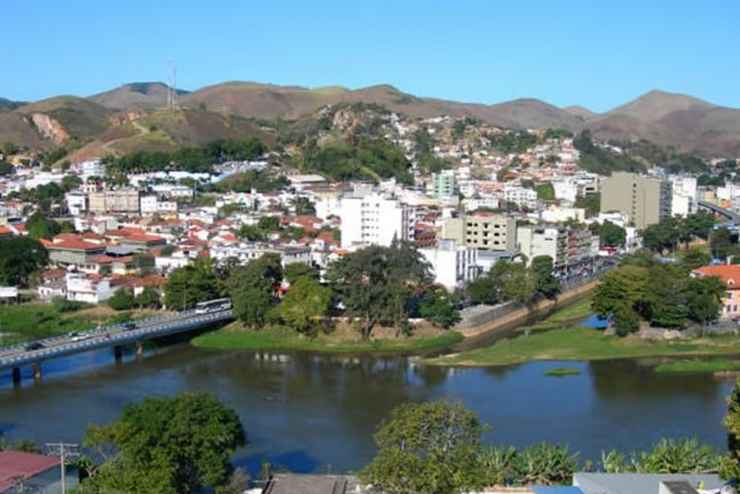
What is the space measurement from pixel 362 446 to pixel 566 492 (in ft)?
10.2

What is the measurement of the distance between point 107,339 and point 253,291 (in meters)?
2.55

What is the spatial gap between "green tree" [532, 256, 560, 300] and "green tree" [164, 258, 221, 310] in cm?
588

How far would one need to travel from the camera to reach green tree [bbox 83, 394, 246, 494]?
6327mm

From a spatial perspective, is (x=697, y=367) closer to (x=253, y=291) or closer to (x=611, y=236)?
(x=253, y=291)

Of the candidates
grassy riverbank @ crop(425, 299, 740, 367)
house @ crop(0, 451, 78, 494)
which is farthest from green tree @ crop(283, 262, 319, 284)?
house @ crop(0, 451, 78, 494)

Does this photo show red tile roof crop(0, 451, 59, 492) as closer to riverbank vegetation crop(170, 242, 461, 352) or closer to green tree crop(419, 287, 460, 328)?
riverbank vegetation crop(170, 242, 461, 352)

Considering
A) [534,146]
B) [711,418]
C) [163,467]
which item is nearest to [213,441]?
[163,467]

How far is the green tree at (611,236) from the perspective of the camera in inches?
962

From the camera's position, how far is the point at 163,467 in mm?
6320

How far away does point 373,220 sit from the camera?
20359 mm

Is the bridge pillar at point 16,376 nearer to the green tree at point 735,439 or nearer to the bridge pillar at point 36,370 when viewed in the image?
the bridge pillar at point 36,370

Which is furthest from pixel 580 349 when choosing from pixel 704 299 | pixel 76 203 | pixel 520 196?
pixel 76 203

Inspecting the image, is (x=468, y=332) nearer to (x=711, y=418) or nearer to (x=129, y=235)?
(x=711, y=418)

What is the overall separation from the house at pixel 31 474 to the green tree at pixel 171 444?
0.28 meters
